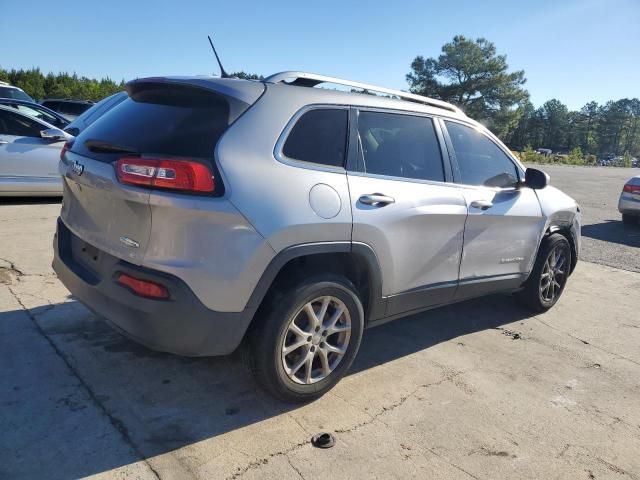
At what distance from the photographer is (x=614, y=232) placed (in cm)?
1009

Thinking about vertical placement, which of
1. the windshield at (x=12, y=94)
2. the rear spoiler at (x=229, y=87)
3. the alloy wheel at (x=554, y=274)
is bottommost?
the alloy wheel at (x=554, y=274)

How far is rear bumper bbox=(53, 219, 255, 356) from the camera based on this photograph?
2.47 m

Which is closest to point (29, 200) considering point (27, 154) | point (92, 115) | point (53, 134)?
point (27, 154)

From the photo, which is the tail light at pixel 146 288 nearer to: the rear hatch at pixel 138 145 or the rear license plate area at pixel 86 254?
the rear hatch at pixel 138 145

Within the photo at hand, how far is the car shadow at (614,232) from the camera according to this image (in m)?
9.25

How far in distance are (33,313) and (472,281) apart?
131 inches

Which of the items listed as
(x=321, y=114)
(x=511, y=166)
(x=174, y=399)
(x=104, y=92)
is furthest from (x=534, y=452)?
(x=104, y=92)

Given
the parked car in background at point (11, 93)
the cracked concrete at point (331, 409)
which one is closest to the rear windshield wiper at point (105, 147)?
the cracked concrete at point (331, 409)

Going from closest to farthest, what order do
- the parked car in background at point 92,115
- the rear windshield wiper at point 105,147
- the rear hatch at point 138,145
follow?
the rear hatch at point 138,145 < the rear windshield wiper at point 105,147 < the parked car in background at point 92,115

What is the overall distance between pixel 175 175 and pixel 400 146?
5.25 feet

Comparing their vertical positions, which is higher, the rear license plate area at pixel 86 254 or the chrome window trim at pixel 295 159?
the chrome window trim at pixel 295 159

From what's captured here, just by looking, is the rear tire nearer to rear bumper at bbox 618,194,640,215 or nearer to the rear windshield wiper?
the rear windshield wiper

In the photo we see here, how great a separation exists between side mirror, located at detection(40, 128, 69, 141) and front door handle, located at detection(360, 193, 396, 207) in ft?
20.2

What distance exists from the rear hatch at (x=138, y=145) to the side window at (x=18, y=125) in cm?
542
